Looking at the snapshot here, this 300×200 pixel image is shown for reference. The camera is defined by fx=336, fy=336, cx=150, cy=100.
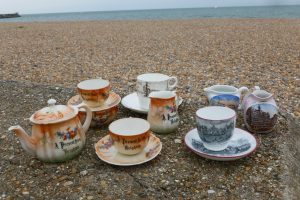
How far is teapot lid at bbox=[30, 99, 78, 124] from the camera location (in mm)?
1992

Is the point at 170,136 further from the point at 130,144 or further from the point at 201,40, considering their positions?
the point at 201,40

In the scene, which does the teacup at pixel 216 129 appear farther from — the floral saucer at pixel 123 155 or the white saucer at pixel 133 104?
the white saucer at pixel 133 104

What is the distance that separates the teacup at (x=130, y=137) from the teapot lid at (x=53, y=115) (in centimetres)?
28

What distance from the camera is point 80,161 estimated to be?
2.22 metres

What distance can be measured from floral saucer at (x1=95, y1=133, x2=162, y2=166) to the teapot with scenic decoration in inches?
6.0

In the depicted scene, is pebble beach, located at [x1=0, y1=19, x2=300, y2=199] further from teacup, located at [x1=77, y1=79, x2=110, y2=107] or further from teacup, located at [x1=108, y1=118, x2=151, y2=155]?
teacup, located at [x1=77, y1=79, x2=110, y2=107]

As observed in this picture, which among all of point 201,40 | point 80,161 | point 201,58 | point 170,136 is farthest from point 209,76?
point 201,40

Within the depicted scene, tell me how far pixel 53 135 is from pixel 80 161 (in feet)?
1.03

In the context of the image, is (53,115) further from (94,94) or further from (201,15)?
(201,15)

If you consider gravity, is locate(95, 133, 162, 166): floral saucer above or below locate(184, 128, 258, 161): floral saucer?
below

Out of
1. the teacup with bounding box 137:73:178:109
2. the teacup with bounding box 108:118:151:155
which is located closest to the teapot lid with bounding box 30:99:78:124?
the teacup with bounding box 108:118:151:155

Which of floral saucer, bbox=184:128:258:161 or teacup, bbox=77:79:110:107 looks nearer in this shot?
floral saucer, bbox=184:128:258:161

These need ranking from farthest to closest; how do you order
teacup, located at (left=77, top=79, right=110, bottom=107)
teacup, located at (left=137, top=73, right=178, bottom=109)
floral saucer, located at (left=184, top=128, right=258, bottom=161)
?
teacup, located at (left=137, top=73, right=178, bottom=109) < teacup, located at (left=77, top=79, right=110, bottom=107) < floral saucer, located at (left=184, top=128, right=258, bottom=161)

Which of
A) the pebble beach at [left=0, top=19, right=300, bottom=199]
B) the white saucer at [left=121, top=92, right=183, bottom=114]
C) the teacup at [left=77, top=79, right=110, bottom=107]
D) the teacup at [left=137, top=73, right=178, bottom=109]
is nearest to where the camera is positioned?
the pebble beach at [left=0, top=19, right=300, bottom=199]
